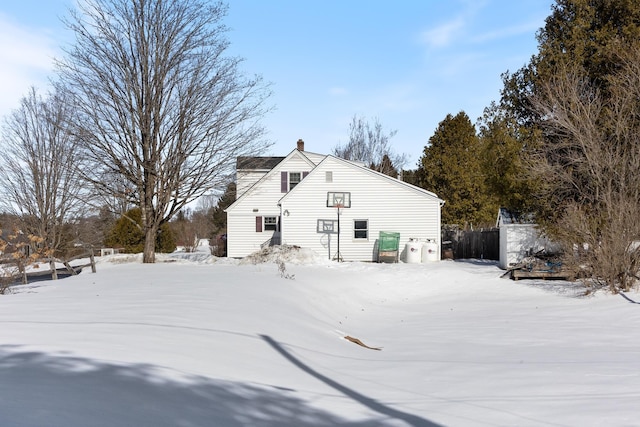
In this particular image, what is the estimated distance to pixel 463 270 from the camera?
961 inches

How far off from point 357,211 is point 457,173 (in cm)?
1435

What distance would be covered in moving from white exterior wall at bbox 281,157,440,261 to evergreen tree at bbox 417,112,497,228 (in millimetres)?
12168

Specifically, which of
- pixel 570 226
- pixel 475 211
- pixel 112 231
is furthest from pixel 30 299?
pixel 475 211

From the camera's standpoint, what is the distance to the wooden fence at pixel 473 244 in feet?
109

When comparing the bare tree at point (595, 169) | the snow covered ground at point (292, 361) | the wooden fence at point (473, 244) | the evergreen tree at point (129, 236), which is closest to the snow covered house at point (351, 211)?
the wooden fence at point (473, 244)

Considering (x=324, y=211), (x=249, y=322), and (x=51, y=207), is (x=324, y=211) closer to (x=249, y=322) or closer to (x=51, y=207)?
(x=51, y=207)

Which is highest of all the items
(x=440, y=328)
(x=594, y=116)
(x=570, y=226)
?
(x=594, y=116)

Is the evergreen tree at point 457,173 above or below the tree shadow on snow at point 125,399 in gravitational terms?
above

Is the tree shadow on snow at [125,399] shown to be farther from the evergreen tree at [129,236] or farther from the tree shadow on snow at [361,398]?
the evergreen tree at [129,236]

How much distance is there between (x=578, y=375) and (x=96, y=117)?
73.5 ft

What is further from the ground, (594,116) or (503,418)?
(594,116)

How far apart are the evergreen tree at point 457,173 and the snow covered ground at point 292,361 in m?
27.5

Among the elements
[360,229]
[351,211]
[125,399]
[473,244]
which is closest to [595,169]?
[360,229]

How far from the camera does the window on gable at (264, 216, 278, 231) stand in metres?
35.1
